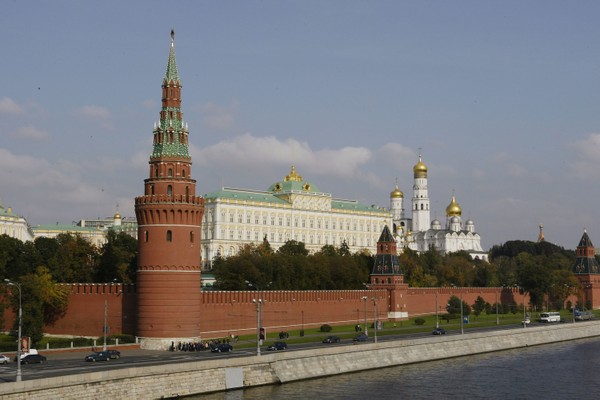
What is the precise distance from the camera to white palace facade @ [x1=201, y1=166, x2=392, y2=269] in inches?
6501

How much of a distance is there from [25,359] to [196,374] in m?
12.8

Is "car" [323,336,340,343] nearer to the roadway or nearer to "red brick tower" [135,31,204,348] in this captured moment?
the roadway

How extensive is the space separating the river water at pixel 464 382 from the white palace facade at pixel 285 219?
3399 inches

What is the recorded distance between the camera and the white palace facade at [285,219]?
542 ft

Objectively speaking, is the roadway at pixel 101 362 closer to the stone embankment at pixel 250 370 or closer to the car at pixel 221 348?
the car at pixel 221 348

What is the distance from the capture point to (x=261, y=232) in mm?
171125

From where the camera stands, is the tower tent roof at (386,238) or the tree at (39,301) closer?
the tree at (39,301)

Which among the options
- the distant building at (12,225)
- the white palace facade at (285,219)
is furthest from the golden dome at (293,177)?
the distant building at (12,225)

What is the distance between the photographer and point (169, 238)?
78.3 m

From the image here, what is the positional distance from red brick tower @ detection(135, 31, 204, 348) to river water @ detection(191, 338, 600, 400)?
15854 millimetres

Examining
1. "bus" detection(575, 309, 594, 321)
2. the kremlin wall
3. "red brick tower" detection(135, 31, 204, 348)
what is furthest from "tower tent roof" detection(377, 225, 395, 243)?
"red brick tower" detection(135, 31, 204, 348)

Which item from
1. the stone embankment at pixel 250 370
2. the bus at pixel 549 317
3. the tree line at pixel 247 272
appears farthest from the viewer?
the bus at pixel 549 317

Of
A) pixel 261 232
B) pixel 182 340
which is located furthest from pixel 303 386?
pixel 261 232

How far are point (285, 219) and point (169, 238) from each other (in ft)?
319
